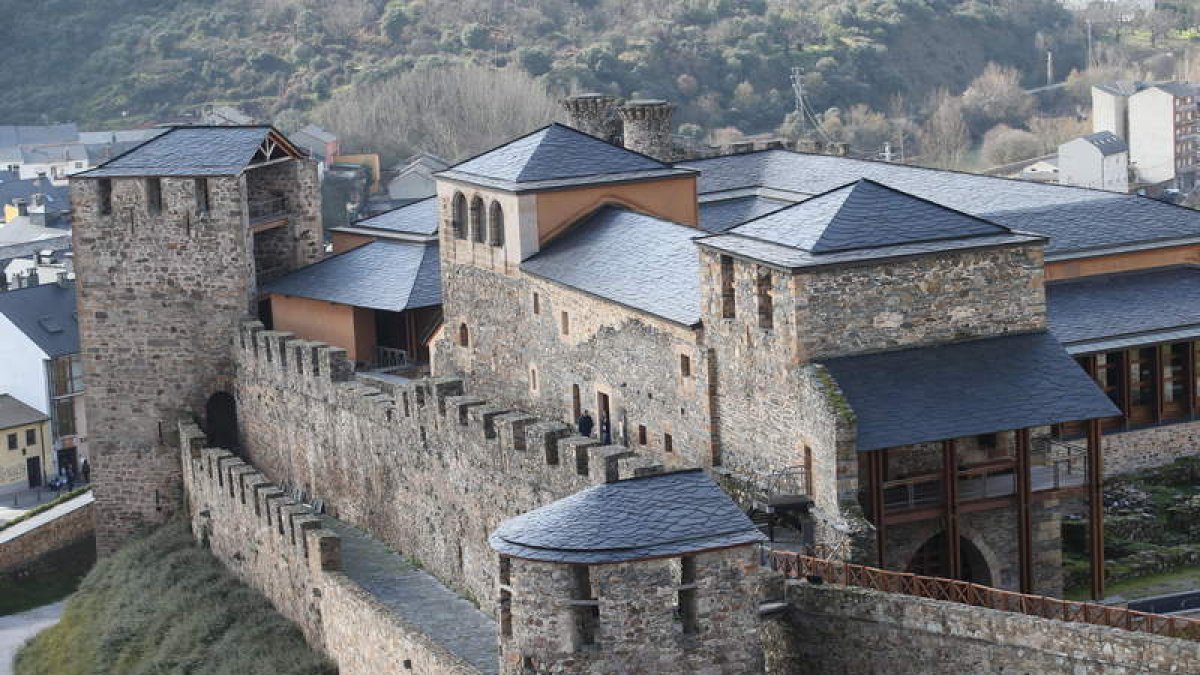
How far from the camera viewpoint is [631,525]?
77.9ft

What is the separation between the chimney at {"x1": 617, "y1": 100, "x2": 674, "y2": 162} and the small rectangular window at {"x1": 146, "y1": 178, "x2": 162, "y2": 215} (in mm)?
13998

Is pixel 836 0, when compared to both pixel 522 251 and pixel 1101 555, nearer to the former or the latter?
pixel 522 251

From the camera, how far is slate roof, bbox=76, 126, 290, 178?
44000 millimetres

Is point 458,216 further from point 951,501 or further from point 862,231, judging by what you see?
point 951,501

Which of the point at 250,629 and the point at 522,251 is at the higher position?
the point at 522,251

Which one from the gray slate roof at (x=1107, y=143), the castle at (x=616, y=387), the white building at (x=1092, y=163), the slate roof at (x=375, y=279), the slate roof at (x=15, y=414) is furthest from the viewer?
the gray slate roof at (x=1107, y=143)

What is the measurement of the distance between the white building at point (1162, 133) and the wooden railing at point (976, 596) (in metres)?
75.0

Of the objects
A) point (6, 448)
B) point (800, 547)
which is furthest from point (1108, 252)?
point (6, 448)

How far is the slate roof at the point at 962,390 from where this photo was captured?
27.6 meters

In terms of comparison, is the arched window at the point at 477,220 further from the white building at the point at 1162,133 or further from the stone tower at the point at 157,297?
the white building at the point at 1162,133

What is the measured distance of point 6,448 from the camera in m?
62.0

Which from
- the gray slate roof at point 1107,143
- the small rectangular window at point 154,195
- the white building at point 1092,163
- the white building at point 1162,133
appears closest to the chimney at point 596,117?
the small rectangular window at point 154,195

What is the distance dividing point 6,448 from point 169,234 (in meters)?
20.0

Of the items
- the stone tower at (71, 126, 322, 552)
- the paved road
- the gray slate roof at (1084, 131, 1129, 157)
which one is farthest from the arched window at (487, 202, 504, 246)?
the gray slate roof at (1084, 131, 1129, 157)
